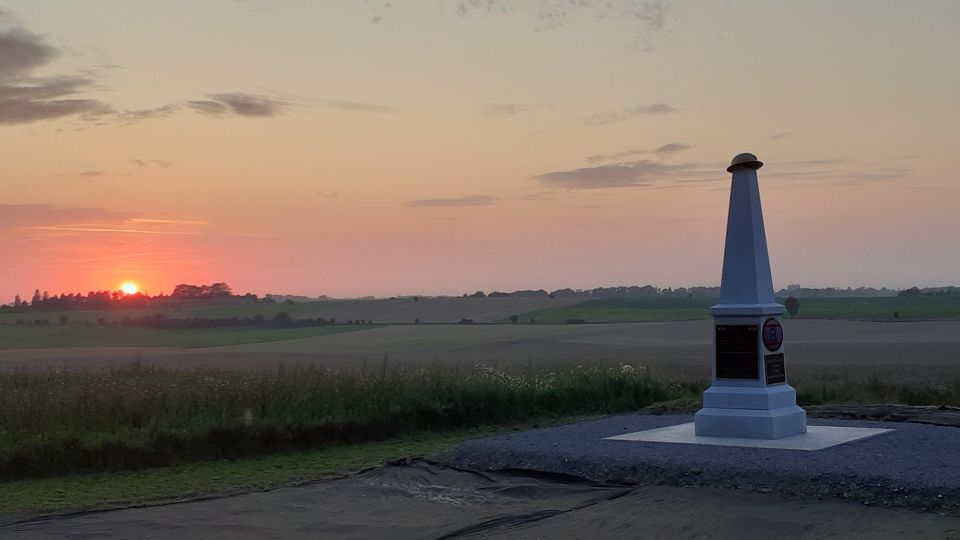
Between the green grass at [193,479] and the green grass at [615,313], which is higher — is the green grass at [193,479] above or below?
below

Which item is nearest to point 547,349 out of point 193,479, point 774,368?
point 774,368

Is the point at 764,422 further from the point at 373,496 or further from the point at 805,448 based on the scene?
the point at 373,496

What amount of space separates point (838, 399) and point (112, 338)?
54936 millimetres

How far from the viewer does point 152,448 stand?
592 inches

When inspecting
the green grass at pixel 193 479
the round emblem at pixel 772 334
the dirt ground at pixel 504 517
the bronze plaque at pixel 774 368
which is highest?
the round emblem at pixel 772 334

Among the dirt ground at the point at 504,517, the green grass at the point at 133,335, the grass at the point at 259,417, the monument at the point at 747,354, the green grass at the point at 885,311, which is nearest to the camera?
the dirt ground at the point at 504,517

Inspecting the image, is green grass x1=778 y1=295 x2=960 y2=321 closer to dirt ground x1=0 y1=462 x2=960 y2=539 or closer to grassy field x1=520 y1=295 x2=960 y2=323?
grassy field x1=520 y1=295 x2=960 y2=323

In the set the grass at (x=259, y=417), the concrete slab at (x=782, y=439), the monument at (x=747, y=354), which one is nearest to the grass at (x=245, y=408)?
the grass at (x=259, y=417)

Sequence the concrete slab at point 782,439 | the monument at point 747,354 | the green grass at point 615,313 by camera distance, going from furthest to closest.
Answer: the green grass at point 615,313
the monument at point 747,354
the concrete slab at point 782,439

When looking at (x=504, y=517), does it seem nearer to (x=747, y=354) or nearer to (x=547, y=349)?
(x=747, y=354)

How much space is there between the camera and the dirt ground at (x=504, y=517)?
34.1 feet

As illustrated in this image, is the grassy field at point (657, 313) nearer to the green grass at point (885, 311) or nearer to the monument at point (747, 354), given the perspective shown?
the green grass at point (885, 311)

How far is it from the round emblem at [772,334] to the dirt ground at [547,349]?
1844 centimetres

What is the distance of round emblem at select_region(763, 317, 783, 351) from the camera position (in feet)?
51.9
